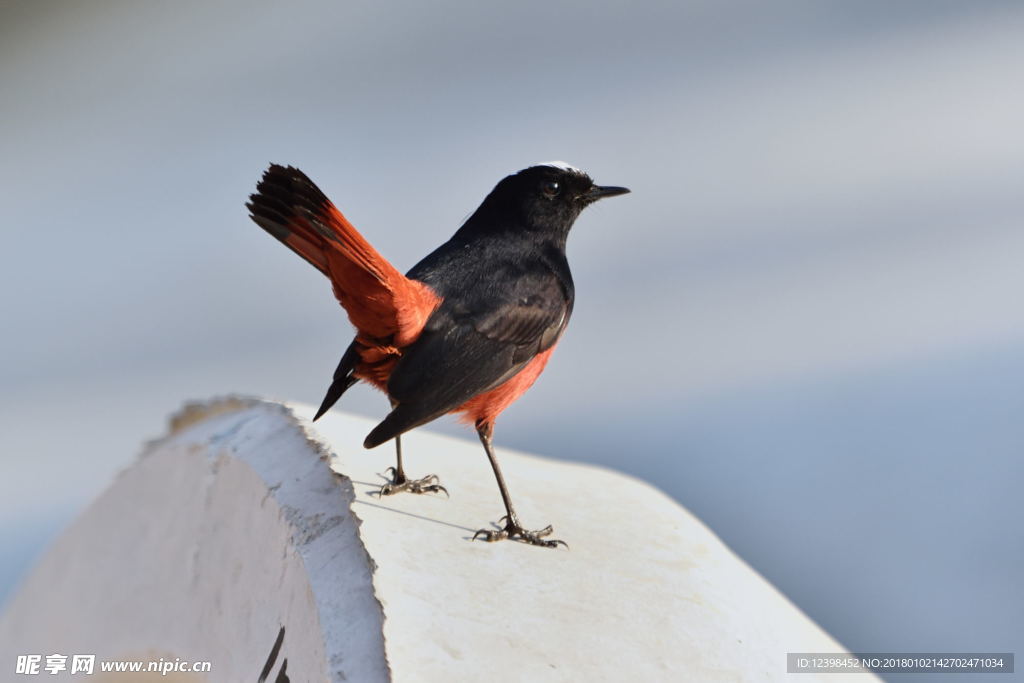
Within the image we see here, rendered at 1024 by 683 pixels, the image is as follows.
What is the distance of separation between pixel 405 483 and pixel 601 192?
162 cm

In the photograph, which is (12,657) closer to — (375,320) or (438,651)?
(375,320)

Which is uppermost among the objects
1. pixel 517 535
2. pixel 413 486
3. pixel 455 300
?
pixel 455 300

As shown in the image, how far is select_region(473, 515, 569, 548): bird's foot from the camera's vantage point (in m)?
3.19

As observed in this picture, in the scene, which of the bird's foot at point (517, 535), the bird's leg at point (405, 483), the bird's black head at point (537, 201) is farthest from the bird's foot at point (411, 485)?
the bird's black head at point (537, 201)

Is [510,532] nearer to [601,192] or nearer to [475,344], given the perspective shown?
[475,344]

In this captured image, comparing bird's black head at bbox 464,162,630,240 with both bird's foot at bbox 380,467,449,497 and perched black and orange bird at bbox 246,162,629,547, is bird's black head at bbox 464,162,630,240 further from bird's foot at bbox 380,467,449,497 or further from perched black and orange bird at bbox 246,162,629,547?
bird's foot at bbox 380,467,449,497

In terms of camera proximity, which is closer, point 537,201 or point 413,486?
point 413,486

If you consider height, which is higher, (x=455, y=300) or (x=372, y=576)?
(x=455, y=300)

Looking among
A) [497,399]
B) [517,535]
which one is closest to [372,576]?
[517,535]

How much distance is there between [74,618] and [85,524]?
378 millimetres

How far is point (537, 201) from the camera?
14.2 feet

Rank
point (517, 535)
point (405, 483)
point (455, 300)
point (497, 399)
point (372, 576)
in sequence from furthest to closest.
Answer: point (497, 399), point (455, 300), point (405, 483), point (517, 535), point (372, 576)

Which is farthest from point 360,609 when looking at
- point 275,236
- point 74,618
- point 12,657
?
point 12,657

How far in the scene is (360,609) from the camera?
2480 mm
